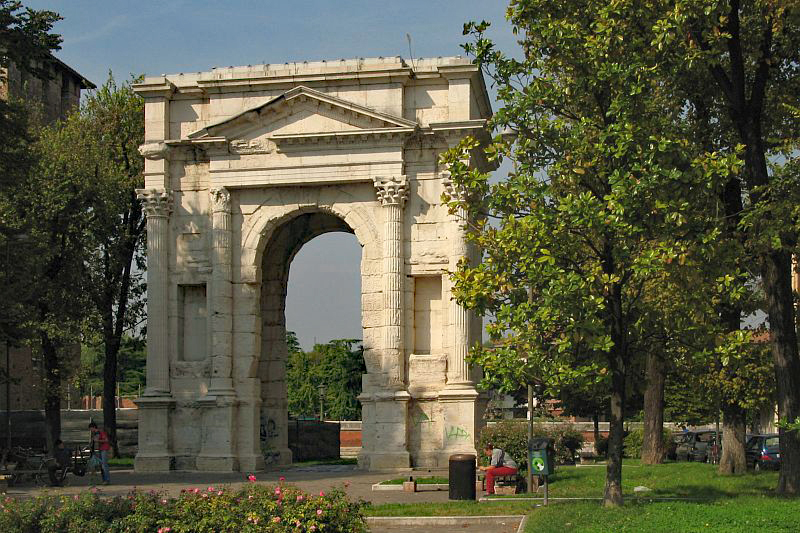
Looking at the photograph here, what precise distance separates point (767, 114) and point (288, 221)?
631 inches

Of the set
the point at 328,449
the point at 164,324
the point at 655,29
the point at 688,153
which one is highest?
the point at 655,29

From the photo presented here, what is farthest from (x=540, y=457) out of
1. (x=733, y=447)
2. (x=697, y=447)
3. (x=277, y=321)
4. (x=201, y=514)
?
(x=697, y=447)

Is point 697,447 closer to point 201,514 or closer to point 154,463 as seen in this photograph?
point 154,463

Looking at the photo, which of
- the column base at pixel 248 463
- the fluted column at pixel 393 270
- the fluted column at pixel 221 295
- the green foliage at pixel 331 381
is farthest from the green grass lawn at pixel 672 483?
the green foliage at pixel 331 381

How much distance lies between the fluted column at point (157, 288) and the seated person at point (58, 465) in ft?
12.3

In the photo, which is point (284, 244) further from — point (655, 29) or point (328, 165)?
point (655, 29)

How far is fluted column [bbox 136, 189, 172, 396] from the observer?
117ft

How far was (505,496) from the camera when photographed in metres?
24.5

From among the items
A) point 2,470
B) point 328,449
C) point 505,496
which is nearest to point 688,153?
point 505,496

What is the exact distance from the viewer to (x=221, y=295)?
35438 millimetres

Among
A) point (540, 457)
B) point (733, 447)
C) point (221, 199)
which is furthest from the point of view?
point (221, 199)

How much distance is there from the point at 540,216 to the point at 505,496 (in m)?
6.96

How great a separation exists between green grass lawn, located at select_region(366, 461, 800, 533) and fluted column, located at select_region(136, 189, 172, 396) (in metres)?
12.9

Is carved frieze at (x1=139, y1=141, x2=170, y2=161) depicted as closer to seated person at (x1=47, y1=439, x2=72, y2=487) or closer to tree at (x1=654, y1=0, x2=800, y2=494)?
seated person at (x1=47, y1=439, x2=72, y2=487)
